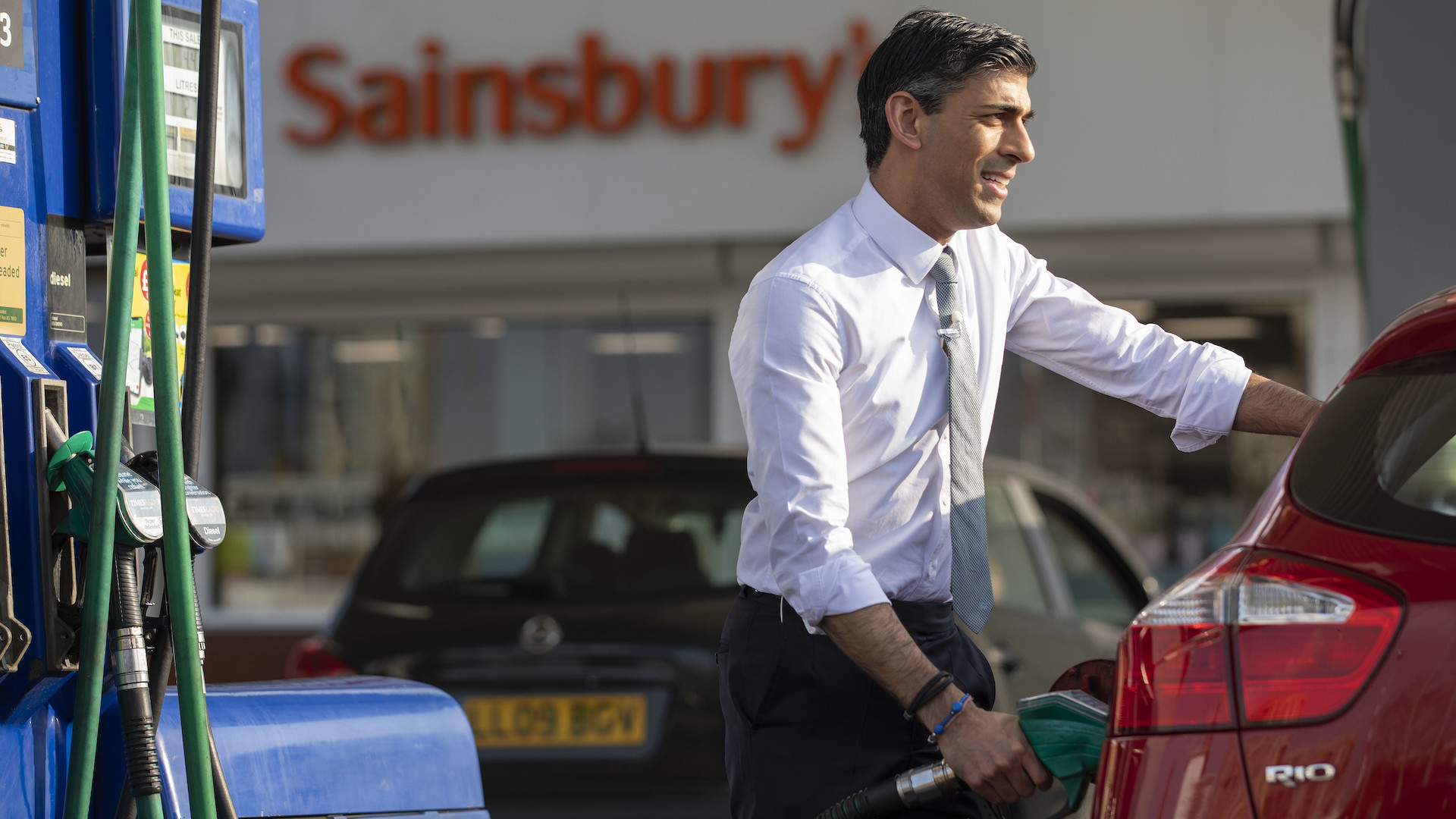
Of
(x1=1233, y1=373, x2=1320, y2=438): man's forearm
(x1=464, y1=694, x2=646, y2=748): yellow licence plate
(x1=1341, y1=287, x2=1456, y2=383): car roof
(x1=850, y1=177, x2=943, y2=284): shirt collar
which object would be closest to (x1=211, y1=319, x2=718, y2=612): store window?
(x1=464, y1=694, x2=646, y2=748): yellow licence plate

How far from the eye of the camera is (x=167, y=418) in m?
1.95

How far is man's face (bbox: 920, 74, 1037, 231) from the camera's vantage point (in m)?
2.28

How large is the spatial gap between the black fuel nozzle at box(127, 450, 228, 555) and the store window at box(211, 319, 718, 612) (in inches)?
317

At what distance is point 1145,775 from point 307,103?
866 centimetres

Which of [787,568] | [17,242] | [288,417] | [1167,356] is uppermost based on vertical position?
[17,242]

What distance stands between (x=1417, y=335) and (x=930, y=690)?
744 mm

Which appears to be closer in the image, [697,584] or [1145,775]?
[1145,775]

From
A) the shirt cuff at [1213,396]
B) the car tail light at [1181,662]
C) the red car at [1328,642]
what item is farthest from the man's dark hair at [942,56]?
the car tail light at [1181,662]

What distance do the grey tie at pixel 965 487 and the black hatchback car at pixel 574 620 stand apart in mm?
2009

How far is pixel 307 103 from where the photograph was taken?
9.57 meters

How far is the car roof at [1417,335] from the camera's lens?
1.88 meters

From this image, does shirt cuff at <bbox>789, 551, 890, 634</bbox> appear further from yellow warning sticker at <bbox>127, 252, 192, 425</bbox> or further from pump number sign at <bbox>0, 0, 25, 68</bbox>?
pump number sign at <bbox>0, 0, 25, 68</bbox>

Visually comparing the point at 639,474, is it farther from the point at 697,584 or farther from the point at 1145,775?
the point at 1145,775

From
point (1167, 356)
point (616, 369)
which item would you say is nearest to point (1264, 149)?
point (616, 369)
